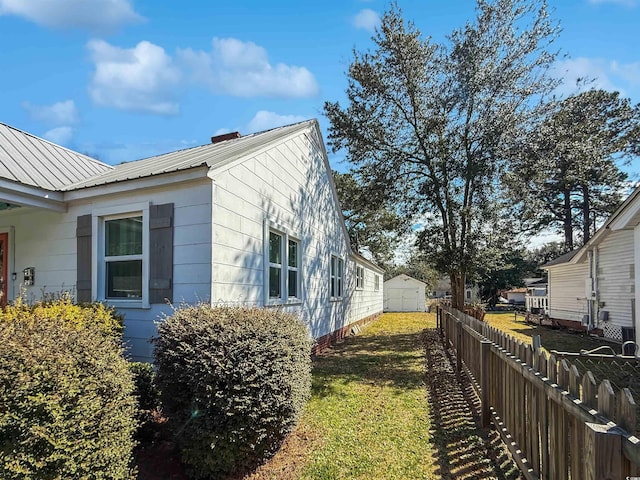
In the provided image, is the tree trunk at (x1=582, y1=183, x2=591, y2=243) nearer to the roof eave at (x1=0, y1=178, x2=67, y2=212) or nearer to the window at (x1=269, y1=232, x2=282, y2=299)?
the window at (x1=269, y1=232, x2=282, y2=299)

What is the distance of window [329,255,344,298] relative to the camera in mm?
11774

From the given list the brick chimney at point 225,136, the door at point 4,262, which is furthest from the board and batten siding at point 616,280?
the door at point 4,262

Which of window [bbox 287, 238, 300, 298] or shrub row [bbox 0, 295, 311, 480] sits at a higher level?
window [bbox 287, 238, 300, 298]

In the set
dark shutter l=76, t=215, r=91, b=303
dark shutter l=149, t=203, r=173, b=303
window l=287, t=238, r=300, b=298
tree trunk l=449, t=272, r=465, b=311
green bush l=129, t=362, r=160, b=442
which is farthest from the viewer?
tree trunk l=449, t=272, r=465, b=311

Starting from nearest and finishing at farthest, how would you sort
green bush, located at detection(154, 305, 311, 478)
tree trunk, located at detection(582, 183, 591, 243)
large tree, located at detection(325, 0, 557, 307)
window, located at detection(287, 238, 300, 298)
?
green bush, located at detection(154, 305, 311, 478) < window, located at detection(287, 238, 300, 298) < large tree, located at detection(325, 0, 557, 307) < tree trunk, located at detection(582, 183, 591, 243)

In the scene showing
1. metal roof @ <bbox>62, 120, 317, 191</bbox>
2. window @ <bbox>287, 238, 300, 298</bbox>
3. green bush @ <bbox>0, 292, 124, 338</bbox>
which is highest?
metal roof @ <bbox>62, 120, 317, 191</bbox>

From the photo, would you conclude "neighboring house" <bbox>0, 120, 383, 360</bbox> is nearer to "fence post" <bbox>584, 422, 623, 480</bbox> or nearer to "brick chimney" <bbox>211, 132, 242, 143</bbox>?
"brick chimney" <bbox>211, 132, 242, 143</bbox>

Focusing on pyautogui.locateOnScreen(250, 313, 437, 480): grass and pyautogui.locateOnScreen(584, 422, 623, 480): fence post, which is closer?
pyautogui.locateOnScreen(584, 422, 623, 480): fence post

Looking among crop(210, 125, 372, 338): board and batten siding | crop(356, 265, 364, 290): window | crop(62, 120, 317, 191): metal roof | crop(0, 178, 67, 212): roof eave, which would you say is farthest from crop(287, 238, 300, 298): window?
crop(356, 265, 364, 290): window

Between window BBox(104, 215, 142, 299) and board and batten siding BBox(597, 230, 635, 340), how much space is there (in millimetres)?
14689

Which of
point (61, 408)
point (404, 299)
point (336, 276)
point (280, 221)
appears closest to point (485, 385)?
point (61, 408)

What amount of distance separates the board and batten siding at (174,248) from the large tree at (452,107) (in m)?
9.21

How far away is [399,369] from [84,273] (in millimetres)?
6251

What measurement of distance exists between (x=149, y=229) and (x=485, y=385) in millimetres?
5044
